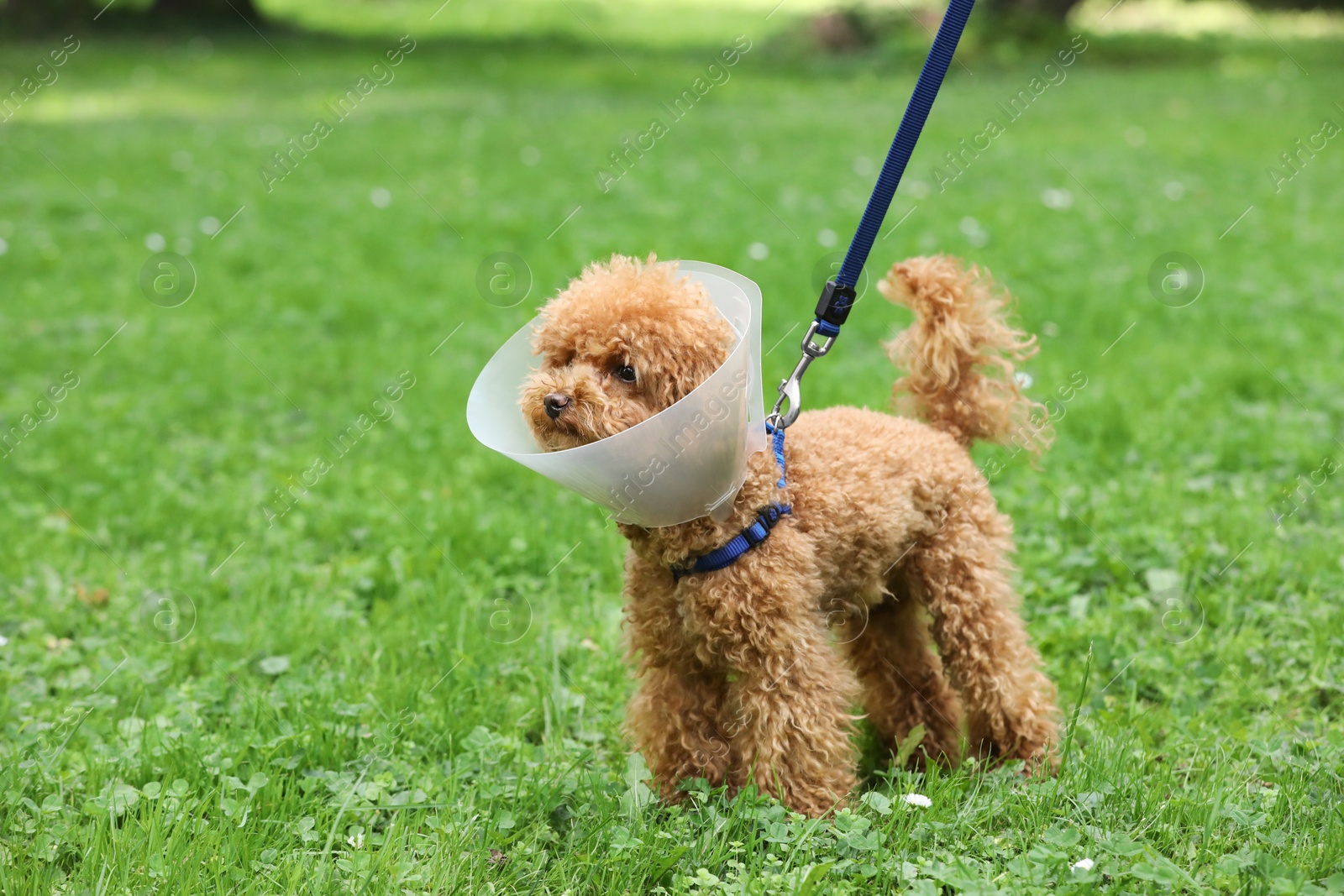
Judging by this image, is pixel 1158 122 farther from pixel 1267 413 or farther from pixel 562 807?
pixel 562 807

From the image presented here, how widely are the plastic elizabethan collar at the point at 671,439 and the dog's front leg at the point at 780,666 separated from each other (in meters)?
0.19

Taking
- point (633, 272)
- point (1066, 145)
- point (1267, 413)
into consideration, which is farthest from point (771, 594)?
point (1066, 145)

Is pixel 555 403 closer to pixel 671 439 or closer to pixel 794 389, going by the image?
pixel 671 439

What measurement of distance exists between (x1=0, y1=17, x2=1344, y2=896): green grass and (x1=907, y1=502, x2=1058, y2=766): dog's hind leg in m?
0.17

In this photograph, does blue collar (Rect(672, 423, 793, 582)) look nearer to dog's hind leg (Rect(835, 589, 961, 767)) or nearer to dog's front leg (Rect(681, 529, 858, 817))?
dog's front leg (Rect(681, 529, 858, 817))

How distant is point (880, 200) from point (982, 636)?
1226 millimetres

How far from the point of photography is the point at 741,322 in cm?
253

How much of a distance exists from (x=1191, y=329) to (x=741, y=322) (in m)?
4.67

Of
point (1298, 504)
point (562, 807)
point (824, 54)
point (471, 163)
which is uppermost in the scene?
point (562, 807)

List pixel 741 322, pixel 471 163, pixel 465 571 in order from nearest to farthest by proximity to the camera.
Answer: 1. pixel 741 322
2. pixel 465 571
3. pixel 471 163

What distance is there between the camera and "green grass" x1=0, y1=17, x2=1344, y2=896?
2561 millimetres

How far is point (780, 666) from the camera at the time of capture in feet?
8.75

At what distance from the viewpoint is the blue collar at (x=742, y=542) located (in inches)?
104

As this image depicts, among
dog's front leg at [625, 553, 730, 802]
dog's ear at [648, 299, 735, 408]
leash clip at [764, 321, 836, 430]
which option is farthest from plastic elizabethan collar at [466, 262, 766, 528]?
dog's front leg at [625, 553, 730, 802]
